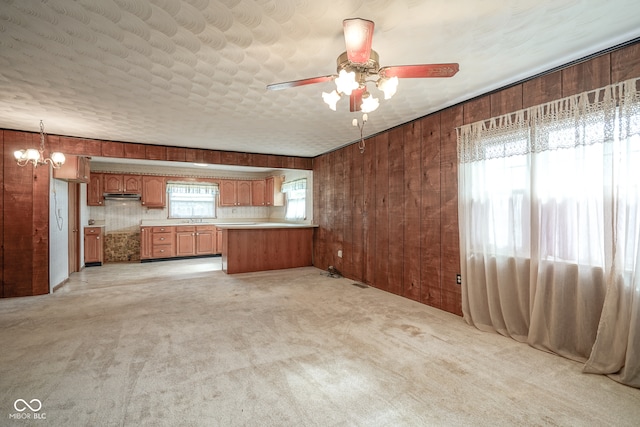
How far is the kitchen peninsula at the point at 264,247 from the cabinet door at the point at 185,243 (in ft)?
A: 6.08

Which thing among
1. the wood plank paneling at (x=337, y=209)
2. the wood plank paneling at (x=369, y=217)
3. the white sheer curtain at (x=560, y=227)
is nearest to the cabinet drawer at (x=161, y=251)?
the wood plank paneling at (x=337, y=209)

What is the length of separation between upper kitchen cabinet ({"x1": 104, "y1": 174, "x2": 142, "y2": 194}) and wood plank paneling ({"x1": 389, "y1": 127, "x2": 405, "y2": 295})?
5.95 meters

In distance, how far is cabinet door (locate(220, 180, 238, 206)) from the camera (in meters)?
7.79

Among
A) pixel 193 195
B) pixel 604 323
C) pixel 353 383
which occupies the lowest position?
pixel 353 383

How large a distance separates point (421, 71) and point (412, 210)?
238 cm

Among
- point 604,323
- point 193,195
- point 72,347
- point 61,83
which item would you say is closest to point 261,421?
point 72,347

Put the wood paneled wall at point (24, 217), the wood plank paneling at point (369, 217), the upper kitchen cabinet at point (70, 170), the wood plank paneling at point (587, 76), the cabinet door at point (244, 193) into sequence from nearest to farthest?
the wood plank paneling at point (587, 76) → the wood paneled wall at point (24, 217) → the upper kitchen cabinet at point (70, 170) → the wood plank paneling at point (369, 217) → the cabinet door at point (244, 193)

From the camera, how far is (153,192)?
700cm

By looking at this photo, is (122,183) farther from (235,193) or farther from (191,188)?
(235,193)

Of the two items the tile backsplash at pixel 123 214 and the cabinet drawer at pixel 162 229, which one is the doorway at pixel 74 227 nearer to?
the tile backsplash at pixel 123 214

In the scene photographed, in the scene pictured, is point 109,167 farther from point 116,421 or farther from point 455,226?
point 455,226

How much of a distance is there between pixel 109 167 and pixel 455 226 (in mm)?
7257

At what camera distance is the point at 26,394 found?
1873mm

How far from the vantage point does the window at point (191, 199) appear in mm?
7379
